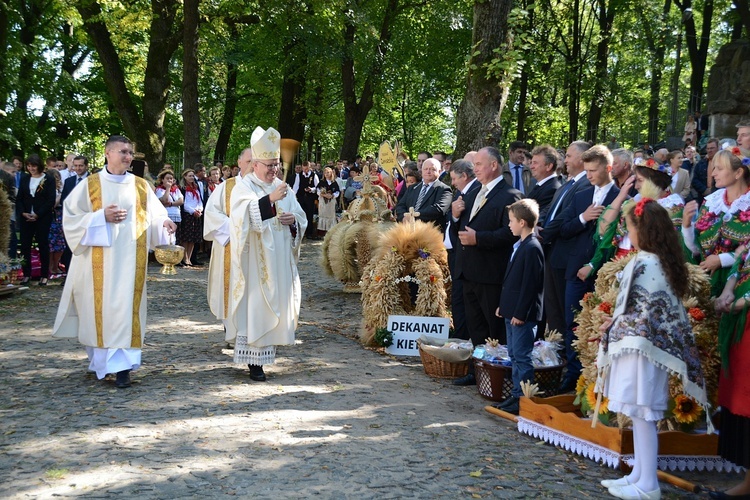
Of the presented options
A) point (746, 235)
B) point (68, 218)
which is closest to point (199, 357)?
point (68, 218)

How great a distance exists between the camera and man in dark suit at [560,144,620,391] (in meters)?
7.50

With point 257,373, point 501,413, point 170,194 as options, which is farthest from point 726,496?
point 170,194

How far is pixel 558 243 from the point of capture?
7902mm

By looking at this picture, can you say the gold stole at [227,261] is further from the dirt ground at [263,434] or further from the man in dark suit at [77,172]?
the man in dark suit at [77,172]

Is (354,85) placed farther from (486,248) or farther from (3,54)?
(486,248)

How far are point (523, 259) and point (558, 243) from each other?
1160mm

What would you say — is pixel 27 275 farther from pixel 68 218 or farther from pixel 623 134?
pixel 623 134

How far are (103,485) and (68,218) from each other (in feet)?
11.5

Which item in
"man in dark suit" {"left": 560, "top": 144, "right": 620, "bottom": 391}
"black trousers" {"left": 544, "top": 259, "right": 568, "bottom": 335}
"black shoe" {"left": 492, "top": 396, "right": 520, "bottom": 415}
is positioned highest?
"man in dark suit" {"left": 560, "top": 144, "right": 620, "bottom": 391}

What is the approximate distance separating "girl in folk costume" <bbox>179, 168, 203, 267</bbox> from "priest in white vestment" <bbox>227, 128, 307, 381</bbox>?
9502 millimetres

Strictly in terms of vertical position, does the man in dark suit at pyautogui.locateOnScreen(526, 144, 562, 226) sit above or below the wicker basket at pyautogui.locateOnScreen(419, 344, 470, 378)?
above

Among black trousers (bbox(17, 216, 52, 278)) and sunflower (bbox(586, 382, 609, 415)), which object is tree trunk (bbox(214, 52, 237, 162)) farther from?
sunflower (bbox(586, 382, 609, 415))

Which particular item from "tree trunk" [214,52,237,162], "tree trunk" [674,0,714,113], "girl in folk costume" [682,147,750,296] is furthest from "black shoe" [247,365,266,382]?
"tree trunk" [214,52,237,162]

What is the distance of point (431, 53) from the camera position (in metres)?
33.3
